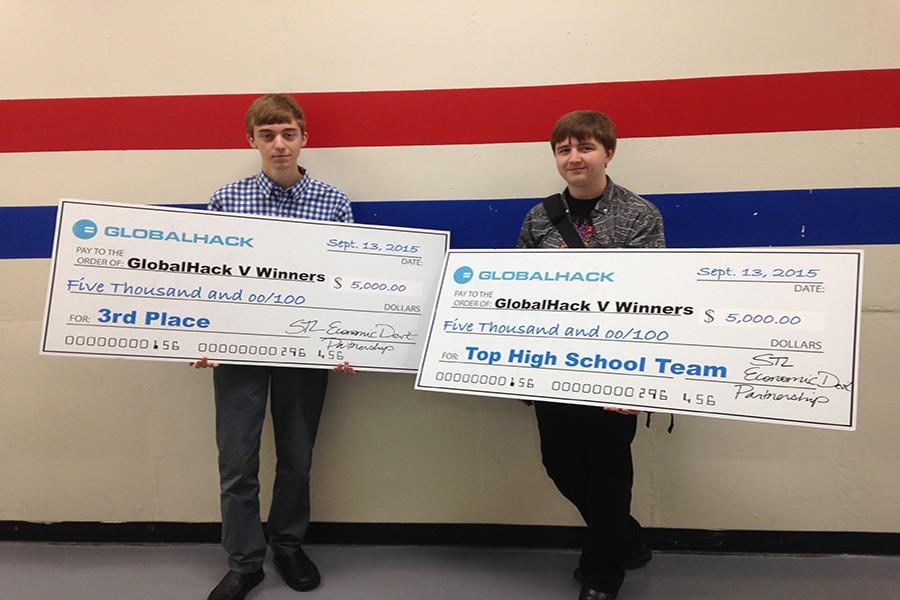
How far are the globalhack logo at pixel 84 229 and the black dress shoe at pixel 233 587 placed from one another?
50.5 inches

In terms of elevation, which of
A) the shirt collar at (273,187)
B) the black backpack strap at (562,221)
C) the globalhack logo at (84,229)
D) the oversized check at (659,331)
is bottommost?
the oversized check at (659,331)

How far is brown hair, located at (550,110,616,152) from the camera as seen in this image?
1.55 meters

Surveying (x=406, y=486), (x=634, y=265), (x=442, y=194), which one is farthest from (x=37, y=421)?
(x=634, y=265)

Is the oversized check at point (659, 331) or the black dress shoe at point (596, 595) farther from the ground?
the oversized check at point (659, 331)

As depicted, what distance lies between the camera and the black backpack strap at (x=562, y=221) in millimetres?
1616

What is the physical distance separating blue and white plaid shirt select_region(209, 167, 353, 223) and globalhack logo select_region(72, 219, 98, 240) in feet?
1.18

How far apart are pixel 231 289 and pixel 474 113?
111 cm

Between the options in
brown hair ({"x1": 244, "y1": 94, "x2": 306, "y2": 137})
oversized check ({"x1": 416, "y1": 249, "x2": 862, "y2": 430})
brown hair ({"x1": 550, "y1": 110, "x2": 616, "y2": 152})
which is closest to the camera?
oversized check ({"x1": 416, "y1": 249, "x2": 862, "y2": 430})

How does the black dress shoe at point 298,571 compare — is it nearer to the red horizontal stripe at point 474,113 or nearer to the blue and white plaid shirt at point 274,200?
the blue and white plaid shirt at point 274,200

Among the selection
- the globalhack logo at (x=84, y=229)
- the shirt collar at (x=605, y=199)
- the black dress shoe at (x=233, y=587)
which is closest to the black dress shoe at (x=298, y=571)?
the black dress shoe at (x=233, y=587)

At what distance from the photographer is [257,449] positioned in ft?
5.90

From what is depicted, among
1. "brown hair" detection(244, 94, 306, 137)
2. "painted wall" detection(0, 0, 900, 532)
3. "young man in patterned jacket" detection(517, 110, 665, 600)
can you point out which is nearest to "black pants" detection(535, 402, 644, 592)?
"young man in patterned jacket" detection(517, 110, 665, 600)

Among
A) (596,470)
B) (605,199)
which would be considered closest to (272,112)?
(605,199)

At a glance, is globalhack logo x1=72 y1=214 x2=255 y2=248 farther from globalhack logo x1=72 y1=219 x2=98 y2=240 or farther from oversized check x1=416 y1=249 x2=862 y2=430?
oversized check x1=416 y1=249 x2=862 y2=430
